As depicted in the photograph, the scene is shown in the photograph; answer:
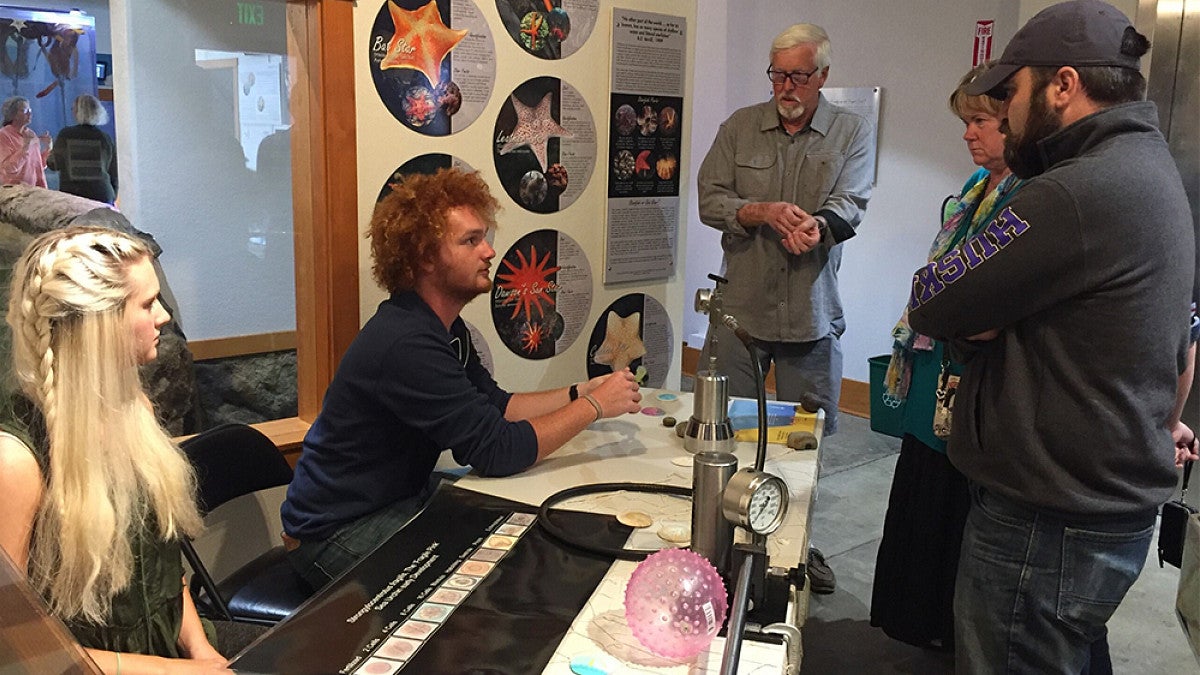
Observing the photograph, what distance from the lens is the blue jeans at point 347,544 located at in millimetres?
1877

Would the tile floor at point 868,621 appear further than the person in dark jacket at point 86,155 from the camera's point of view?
Yes

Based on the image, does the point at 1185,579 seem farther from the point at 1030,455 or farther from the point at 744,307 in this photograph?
the point at 744,307

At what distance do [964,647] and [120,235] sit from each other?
5.21 ft

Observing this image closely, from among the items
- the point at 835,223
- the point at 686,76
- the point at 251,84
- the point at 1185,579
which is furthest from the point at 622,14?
the point at 1185,579

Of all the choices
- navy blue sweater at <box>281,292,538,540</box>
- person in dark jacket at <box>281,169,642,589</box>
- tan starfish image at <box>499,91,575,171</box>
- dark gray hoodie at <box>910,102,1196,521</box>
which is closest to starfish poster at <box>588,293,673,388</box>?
tan starfish image at <box>499,91,575,171</box>

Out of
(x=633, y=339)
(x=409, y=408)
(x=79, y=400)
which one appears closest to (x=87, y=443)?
(x=79, y=400)

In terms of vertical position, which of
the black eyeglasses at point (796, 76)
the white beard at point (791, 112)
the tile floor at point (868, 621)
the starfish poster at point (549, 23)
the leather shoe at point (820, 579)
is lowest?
the tile floor at point (868, 621)

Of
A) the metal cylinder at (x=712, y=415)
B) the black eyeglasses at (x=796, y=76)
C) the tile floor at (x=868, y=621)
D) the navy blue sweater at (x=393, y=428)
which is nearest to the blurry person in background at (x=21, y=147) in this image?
the navy blue sweater at (x=393, y=428)

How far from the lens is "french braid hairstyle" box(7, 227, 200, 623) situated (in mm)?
1280

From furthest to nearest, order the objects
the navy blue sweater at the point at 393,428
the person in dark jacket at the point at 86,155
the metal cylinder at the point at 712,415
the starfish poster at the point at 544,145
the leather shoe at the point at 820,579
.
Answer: the leather shoe at the point at 820,579 < the starfish poster at the point at 544,145 < the person in dark jacket at the point at 86,155 < the navy blue sweater at the point at 393,428 < the metal cylinder at the point at 712,415

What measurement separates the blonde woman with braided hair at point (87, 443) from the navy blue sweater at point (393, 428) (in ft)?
1.69

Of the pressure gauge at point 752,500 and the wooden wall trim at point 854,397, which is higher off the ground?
the pressure gauge at point 752,500

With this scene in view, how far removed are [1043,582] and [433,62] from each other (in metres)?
1.96

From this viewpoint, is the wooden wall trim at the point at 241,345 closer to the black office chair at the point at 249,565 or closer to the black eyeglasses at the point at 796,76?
the black office chair at the point at 249,565
